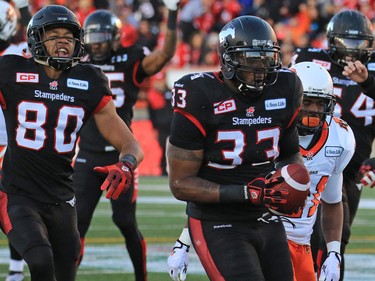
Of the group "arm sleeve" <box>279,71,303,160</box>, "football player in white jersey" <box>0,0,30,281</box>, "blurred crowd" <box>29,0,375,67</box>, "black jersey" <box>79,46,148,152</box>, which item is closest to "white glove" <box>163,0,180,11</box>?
"black jersey" <box>79,46,148,152</box>

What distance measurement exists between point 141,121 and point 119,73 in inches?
362

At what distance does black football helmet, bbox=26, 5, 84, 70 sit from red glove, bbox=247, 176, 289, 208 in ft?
4.43

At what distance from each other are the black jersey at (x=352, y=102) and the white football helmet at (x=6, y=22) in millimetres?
2278

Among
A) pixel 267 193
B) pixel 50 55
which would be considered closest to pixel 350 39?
pixel 50 55

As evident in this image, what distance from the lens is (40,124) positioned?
504 centimetres

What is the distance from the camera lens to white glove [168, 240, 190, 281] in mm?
4887

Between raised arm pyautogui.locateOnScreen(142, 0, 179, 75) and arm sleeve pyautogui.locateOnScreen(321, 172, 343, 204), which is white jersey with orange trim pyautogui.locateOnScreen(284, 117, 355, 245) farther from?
raised arm pyautogui.locateOnScreen(142, 0, 179, 75)

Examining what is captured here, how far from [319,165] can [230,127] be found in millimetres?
1125

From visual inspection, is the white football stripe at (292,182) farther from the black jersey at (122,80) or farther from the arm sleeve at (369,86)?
the black jersey at (122,80)

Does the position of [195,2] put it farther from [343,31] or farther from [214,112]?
[214,112]

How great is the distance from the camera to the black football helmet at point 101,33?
24.4ft

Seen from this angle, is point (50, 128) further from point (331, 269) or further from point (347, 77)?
point (347, 77)

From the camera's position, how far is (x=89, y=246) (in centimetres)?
889

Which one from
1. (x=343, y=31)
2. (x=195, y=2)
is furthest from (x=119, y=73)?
(x=195, y=2)
